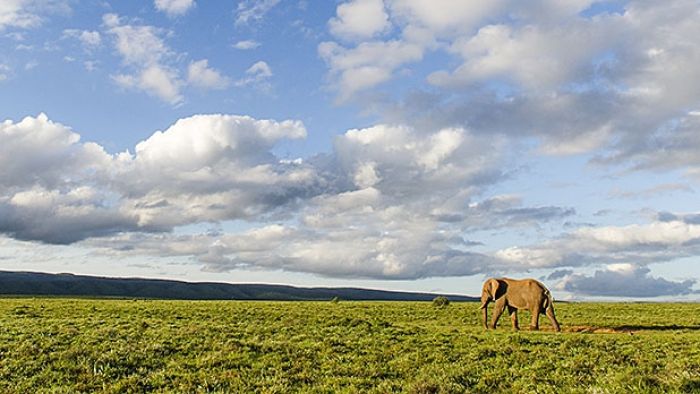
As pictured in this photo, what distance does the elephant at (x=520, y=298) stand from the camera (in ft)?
117

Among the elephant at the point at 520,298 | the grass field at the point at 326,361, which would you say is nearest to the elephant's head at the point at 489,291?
the elephant at the point at 520,298

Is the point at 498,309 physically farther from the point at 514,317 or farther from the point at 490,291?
the point at 490,291

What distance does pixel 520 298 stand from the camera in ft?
120

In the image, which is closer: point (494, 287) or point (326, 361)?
point (326, 361)

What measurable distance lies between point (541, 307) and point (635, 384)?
77.0 feet

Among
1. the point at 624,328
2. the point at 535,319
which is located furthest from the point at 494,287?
the point at 624,328

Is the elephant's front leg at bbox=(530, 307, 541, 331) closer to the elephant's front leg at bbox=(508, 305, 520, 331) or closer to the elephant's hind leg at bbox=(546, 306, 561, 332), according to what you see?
the elephant's hind leg at bbox=(546, 306, 561, 332)

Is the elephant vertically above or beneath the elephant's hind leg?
above

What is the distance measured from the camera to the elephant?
35594 millimetres

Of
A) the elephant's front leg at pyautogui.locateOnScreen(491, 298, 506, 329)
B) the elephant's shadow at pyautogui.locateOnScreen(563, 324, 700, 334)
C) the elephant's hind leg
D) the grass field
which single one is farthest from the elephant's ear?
the grass field

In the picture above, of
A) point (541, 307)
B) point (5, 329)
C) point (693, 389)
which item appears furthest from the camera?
point (541, 307)

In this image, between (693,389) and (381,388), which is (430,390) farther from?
(693,389)

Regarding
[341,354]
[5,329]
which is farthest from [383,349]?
[5,329]

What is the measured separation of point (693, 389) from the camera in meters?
12.3
